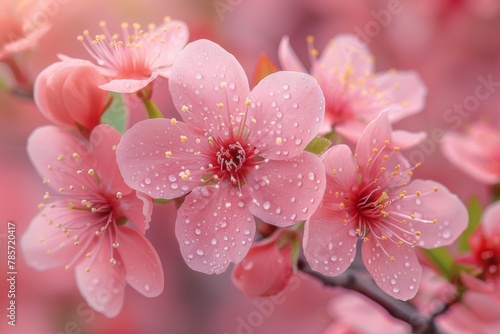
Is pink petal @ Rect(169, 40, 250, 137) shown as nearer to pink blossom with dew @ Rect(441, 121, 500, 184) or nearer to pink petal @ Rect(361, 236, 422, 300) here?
pink petal @ Rect(361, 236, 422, 300)

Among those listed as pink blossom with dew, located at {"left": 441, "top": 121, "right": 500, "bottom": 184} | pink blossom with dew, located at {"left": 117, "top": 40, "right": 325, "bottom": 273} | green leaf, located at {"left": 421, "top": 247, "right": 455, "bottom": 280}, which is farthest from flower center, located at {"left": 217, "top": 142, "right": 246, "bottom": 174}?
pink blossom with dew, located at {"left": 441, "top": 121, "right": 500, "bottom": 184}

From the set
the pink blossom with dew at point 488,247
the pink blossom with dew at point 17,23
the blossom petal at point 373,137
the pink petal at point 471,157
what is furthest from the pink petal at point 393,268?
the pink blossom with dew at point 17,23

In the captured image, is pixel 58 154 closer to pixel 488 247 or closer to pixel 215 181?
pixel 215 181

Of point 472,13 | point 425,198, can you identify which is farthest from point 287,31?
point 425,198

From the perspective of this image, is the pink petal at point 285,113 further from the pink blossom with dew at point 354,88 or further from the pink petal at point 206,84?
the pink blossom with dew at point 354,88

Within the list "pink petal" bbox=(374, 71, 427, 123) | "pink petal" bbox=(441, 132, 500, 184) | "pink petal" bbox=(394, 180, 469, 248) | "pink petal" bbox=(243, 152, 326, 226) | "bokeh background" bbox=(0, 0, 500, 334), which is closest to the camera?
"pink petal" bbox=(243, 152, 326, 226)

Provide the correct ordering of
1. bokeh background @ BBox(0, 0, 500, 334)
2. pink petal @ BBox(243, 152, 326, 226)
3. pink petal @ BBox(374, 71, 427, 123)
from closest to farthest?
pink petal @ BBox(243, 152, 326, 226) < pink petal @ BBox(374, 71, 427, 123) < bokeh background @ BBox(0, 0, 500, 334)
